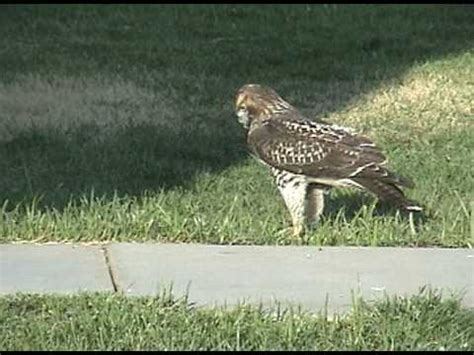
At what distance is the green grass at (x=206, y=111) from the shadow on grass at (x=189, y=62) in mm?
24

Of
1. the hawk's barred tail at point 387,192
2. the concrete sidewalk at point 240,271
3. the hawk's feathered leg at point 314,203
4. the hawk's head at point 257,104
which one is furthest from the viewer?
the hawk's head at point 257,104

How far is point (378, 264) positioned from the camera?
787cm

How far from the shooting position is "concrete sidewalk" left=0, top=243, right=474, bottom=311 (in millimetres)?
7246

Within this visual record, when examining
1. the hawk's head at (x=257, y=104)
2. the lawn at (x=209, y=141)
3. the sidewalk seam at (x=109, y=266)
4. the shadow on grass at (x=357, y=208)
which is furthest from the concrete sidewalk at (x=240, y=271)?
the hawk's head at (x=257, y=104)

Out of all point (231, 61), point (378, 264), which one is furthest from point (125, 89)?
point (378, 264)

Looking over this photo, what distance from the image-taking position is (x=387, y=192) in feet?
27.2

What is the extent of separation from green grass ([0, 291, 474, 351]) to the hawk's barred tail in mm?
1438

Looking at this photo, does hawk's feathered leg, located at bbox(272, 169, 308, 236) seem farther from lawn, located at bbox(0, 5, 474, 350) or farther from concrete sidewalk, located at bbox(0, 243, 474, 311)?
concrete sidewalk, located at bbox(0, 243, 474, 311)

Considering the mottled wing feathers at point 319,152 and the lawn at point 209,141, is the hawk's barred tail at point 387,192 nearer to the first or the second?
the mottled wing feathers at point 319,152

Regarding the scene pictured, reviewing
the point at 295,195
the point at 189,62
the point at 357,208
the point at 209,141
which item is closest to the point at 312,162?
the point at 295,195

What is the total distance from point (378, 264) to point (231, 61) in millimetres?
7654

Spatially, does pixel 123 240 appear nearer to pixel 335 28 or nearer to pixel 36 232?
pixel 36 232

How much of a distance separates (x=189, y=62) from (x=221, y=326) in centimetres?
883

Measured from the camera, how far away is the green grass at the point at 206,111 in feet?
28.1
